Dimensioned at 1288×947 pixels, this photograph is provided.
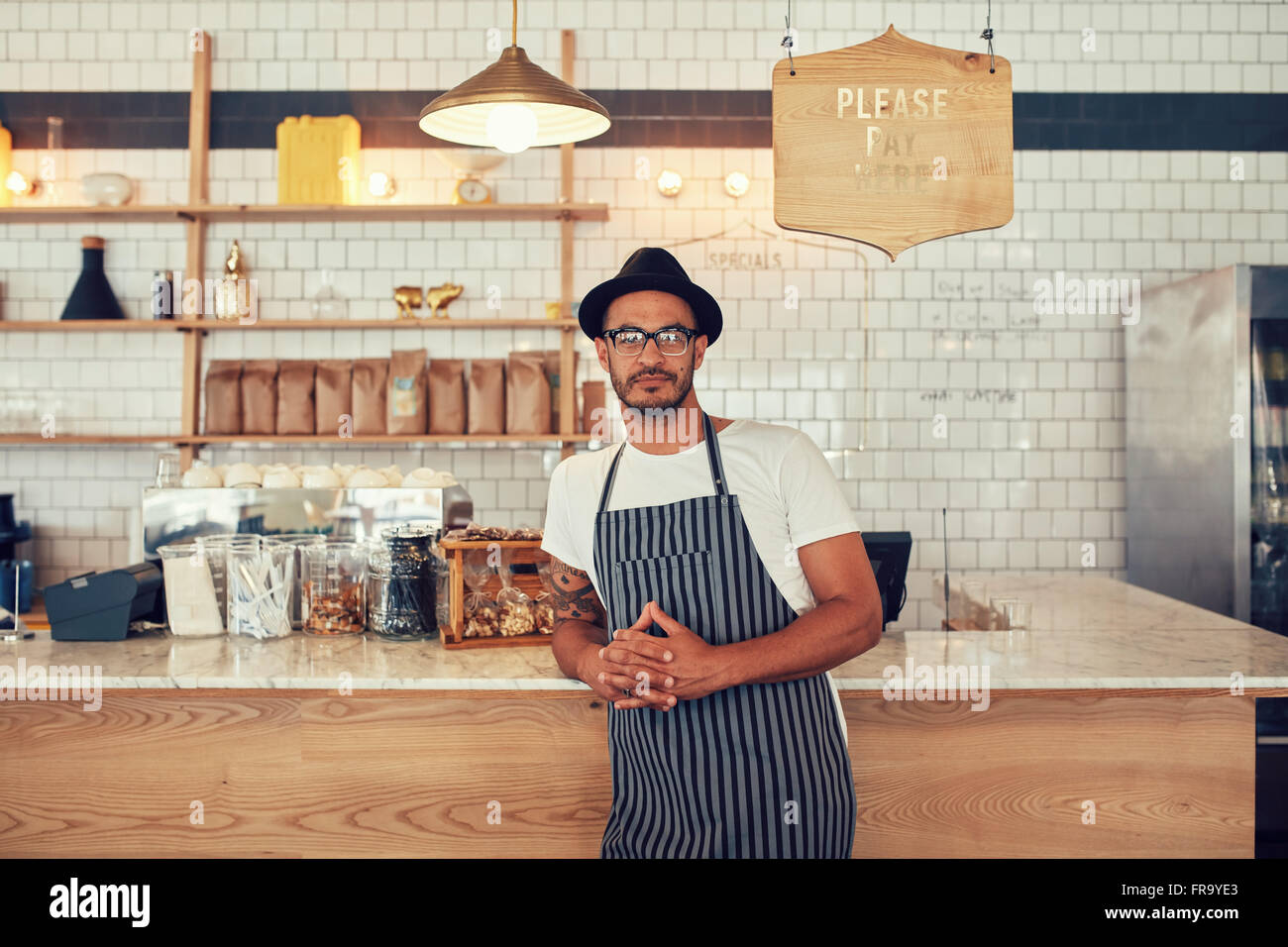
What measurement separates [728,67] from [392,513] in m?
2.63

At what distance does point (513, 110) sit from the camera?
2.60 m

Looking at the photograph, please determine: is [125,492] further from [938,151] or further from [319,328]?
[938,151]

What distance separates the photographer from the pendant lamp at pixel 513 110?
2359mm

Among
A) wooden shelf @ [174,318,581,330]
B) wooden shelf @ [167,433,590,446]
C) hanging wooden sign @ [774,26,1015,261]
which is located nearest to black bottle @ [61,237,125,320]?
wooden shelf @ [174,318,581,330]

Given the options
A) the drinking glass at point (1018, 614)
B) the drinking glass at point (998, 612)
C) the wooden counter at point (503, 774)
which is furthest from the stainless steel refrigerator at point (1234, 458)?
the wooden counter at point (503, 774)

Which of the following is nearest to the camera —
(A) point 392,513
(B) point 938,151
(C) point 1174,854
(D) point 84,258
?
(C) point 1174,854

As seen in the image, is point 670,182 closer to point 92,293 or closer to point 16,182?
point 92,293

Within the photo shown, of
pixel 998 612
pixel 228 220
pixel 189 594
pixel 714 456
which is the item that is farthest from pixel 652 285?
pixel 228 220

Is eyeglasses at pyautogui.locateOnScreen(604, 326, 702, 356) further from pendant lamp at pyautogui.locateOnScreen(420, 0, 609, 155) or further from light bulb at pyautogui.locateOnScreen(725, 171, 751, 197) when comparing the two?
light bulb at pyautogui.locateOnScreen(725, 171, 751, 197)

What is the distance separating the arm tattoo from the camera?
77.8 inches

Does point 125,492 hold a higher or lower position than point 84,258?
lower

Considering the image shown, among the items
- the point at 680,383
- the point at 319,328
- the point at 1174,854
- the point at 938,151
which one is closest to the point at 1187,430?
the point at 938,151

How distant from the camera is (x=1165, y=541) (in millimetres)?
4227

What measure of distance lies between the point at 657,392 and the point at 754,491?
0.26 meters
